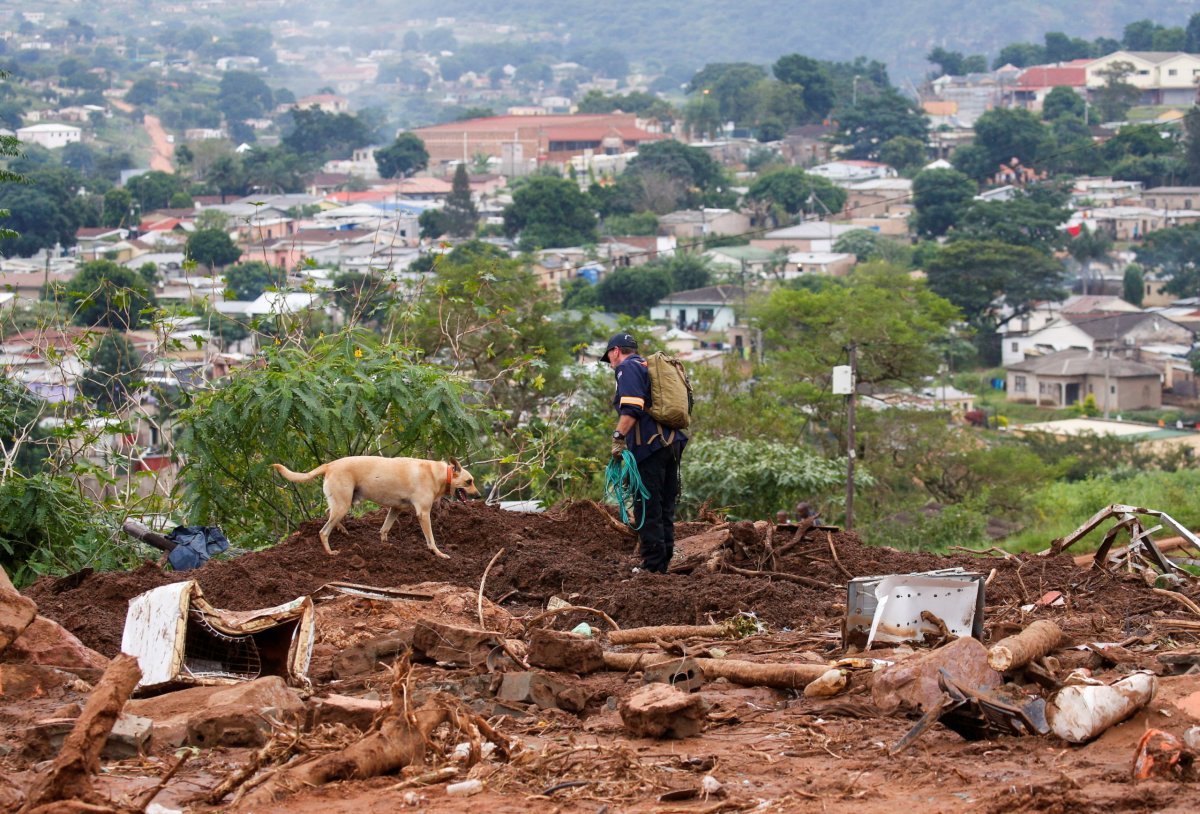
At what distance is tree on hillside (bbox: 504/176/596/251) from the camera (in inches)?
2586

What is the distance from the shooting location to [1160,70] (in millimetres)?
111312

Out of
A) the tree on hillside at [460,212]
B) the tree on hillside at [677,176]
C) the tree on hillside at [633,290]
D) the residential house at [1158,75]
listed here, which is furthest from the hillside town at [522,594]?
the residential house at [1158,75]

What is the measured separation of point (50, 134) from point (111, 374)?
352 ft

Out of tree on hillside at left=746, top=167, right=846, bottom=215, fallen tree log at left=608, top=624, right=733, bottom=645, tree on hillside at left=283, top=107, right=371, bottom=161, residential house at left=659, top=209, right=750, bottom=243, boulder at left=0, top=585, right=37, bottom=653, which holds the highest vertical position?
boulder at left=0, top=585, right=37, bottom=653

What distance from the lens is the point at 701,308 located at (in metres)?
49.9

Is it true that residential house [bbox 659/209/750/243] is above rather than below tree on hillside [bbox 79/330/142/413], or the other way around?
below

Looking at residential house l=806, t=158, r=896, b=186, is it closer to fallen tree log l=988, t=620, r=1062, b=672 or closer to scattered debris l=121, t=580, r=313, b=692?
fallen tree log l=988, t=620, r=1062, b=672

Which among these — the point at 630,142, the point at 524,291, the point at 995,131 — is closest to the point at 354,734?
the point at 524,291

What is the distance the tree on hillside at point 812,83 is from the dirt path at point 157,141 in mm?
43983

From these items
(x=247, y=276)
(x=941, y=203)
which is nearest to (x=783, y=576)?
(x=247, y=276)

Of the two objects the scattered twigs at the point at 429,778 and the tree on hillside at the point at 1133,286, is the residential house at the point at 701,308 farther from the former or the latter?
the scattered twigs at the point at 429,778

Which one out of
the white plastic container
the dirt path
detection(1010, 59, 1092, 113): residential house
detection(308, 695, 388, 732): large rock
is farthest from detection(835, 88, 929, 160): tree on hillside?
detection(308, 695, 388, 732): large rock

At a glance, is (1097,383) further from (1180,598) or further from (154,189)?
(154,189)

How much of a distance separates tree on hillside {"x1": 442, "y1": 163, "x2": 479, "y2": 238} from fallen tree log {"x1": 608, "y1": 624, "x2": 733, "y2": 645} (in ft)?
208
